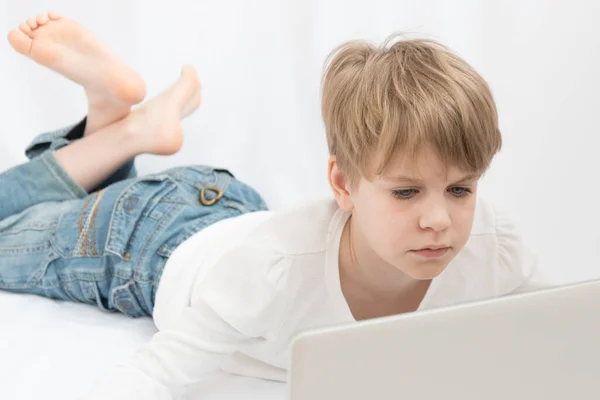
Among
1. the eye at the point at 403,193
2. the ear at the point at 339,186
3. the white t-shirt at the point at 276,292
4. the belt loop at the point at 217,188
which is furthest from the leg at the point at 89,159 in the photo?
the eye at the point at 403,193

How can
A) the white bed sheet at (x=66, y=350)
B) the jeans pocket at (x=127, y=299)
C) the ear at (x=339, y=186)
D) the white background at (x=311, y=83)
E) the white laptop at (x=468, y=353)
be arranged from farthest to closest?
the white background at (x=311, y=83) < the jeans pocket at (x=127, y=299) < the white bed sheet at (x=66, y=350) < the ear at (x=339, y=186) < the white laptop at (x=468, y=353)

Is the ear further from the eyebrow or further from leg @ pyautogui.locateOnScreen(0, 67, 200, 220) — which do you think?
leg @ pyautogui.locateOnScreen(0, 67, 200, 220)

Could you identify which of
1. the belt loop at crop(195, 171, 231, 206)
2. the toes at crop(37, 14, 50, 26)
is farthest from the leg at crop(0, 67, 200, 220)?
the toes at crop(37, 14, 50, 26)

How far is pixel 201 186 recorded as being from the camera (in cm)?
148

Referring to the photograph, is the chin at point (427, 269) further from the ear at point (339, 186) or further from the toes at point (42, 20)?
the toes at point (42, 20)

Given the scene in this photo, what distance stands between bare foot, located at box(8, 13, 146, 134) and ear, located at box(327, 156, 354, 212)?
0.60 m

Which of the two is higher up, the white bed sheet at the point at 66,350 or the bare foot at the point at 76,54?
the bare foot at the point at 76,54

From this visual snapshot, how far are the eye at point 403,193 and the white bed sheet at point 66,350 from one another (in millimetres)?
360

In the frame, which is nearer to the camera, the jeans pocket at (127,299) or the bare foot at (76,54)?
the jeans pocket at (127,299)

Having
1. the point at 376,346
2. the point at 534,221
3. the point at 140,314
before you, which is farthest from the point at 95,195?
the point at 376,346

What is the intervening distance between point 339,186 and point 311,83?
82 cm

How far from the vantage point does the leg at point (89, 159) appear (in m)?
1.50

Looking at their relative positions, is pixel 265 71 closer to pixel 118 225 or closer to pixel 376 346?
pixel 118 225

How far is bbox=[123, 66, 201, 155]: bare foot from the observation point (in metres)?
1.54
